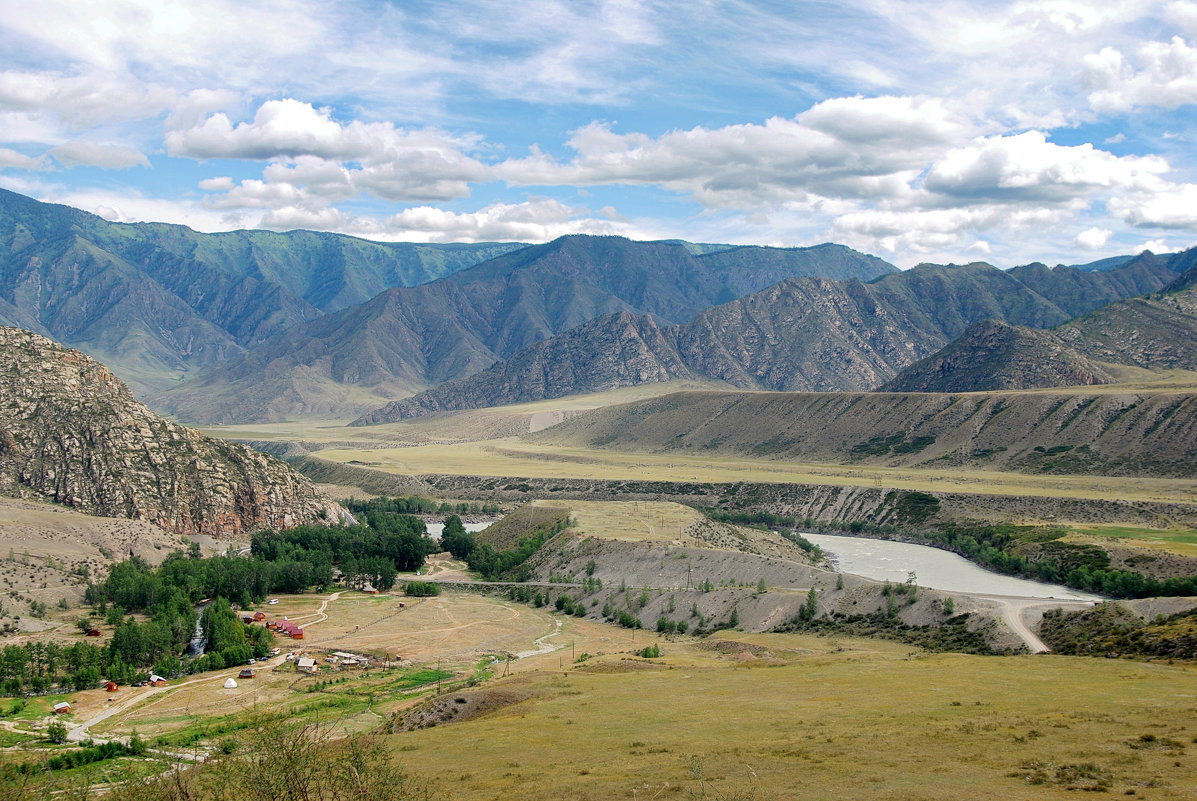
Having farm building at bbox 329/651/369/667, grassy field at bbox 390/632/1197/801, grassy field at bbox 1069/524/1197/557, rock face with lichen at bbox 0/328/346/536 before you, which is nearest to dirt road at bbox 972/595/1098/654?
grassy field at bbox 390/632/1197/801

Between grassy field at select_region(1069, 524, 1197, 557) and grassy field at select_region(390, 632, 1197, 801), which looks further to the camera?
grassy field at select_region(1069, 524, 1197, 557)

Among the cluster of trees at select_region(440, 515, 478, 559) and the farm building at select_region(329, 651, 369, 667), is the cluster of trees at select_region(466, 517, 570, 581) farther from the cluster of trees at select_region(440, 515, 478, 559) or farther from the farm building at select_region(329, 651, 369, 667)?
the farm building at select_region(329, 651, 369, 667)

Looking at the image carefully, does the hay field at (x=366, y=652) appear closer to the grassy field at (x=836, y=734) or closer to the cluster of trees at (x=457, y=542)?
the grassy field at (x=836, y=734)

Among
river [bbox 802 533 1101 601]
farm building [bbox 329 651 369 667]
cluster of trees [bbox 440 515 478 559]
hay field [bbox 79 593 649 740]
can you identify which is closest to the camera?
hay field [bbox 79 593 649 740]

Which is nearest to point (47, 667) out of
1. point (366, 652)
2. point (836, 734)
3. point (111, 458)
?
point (366, 652)

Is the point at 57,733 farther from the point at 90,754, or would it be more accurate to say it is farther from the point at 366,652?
the point at 366,652

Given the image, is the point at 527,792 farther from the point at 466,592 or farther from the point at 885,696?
the point at 466,592
